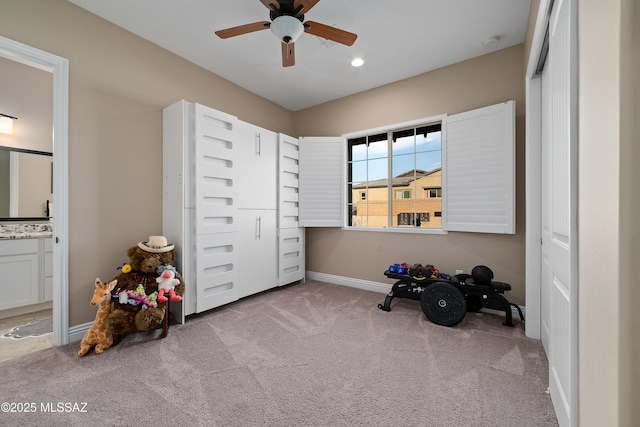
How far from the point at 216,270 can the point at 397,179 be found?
2562 mm

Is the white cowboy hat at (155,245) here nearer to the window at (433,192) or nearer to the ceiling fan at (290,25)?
the ceiling fan at (290,25)

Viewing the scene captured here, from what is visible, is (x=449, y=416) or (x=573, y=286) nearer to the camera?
(x=573, y=286)

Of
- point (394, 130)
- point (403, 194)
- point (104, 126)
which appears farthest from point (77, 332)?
point (394, 130)

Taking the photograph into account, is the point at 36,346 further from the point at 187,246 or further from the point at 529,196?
the point at 529,196

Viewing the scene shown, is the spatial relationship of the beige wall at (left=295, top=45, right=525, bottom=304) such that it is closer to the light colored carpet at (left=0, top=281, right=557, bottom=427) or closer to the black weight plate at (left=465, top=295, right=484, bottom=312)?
the black weight plate at (left=465, top=295, right=484, bottom=312)

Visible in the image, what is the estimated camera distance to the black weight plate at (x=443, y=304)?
97.3 inches

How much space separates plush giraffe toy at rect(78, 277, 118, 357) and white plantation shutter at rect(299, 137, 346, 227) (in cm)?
241

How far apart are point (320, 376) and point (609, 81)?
1933 mm

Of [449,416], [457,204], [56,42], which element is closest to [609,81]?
[449,416]

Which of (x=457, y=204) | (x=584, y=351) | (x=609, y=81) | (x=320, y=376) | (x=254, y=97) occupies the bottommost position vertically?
(x=320, y=376)

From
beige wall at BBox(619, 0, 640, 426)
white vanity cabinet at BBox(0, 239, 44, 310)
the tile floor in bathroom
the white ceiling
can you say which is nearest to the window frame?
the white ceiling

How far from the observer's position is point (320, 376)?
1.75 metres

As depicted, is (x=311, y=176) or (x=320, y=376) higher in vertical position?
(x=311, y=176)

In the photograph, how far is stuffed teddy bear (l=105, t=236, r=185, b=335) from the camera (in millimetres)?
2115
